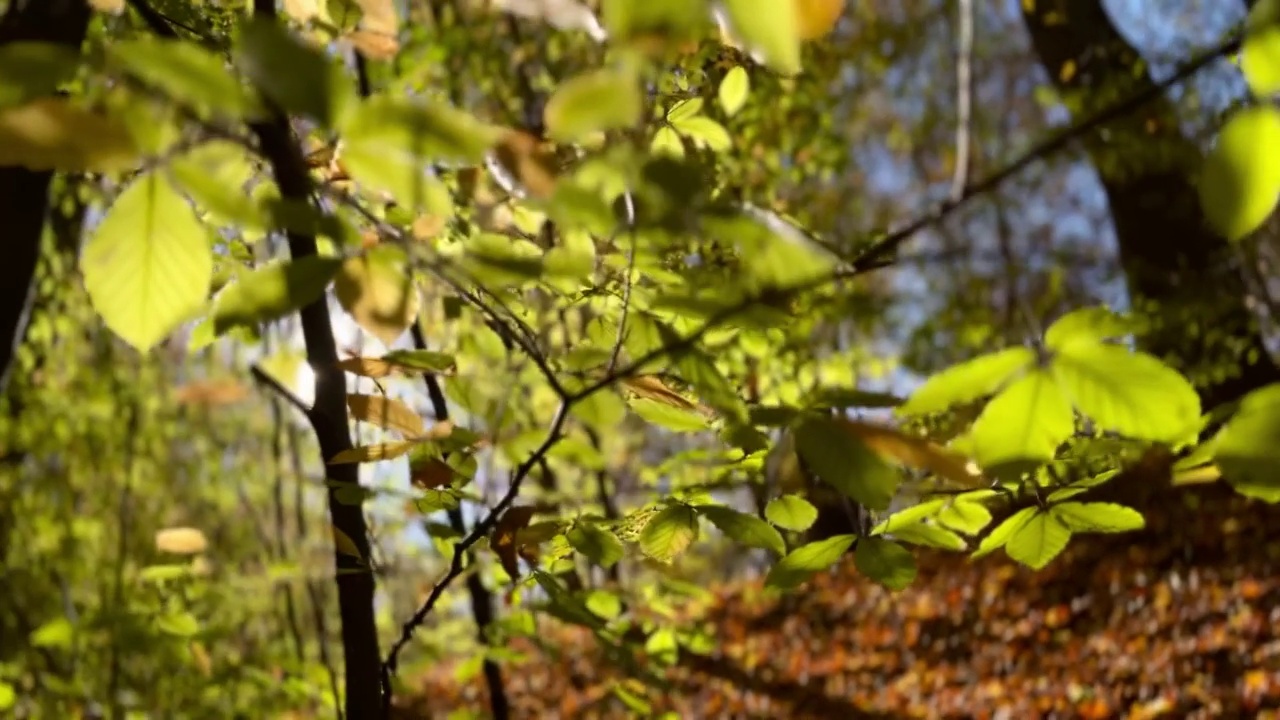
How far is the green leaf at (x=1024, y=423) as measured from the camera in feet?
1.88

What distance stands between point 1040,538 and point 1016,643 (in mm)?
4903

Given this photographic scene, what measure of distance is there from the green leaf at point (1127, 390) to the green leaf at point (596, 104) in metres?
0.31

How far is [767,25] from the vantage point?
1.61ft

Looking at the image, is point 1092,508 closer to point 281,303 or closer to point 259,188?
point 281,303

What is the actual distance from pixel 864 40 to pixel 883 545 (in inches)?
248

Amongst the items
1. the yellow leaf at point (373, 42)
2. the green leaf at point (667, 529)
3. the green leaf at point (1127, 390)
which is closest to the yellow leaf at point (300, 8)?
the yellow leaf at point (373, 42)

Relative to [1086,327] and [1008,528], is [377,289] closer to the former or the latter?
[1086,327]

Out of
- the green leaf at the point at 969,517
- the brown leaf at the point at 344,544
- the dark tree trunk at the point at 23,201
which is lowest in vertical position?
the green leaf at the point at 969,517

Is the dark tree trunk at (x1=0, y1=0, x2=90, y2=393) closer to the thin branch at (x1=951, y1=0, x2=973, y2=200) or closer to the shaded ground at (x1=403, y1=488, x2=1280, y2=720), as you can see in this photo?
the thin branch at (x1=951, y1=0, x2=973, y2=200)

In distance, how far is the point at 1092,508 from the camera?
0.87 meters

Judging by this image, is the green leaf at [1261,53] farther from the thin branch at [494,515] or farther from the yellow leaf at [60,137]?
the yellow leaf at [60,137]

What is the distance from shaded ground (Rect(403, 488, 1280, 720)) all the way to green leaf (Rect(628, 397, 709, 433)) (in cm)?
342

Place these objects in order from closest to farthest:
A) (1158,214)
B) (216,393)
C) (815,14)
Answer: (815,14) → (216,393) → (1158,214)

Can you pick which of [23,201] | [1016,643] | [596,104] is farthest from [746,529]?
[1016,643]
